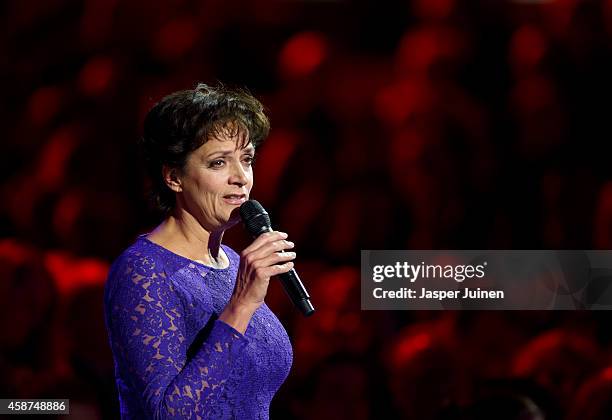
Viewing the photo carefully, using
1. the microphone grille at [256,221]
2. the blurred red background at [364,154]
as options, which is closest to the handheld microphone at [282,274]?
the microphone grille at [256,221]

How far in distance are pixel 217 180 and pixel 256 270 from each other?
24 centimetres

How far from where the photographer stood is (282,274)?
1375mm

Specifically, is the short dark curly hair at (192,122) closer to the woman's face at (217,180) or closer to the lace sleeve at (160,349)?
the woman's face at (217,180)

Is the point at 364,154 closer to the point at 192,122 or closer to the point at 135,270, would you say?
the point at 192,122

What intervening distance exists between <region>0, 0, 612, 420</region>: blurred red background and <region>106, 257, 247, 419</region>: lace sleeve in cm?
197

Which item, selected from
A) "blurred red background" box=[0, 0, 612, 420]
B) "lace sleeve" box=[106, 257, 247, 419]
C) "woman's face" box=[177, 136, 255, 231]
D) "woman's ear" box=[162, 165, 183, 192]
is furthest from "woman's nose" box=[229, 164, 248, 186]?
"blurred red background" box=[0, 0, 612, 420]

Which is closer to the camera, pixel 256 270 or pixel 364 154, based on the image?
pixel 256 270

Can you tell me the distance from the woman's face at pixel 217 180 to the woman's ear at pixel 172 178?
12 mm

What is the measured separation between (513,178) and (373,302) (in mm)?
794

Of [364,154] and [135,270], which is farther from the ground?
[364,154]

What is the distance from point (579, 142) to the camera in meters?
3.50

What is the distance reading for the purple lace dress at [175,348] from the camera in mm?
1265

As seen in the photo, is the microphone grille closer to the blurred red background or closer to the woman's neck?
the woman's neck

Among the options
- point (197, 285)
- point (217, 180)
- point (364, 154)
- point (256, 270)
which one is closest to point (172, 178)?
point (217, 180)
